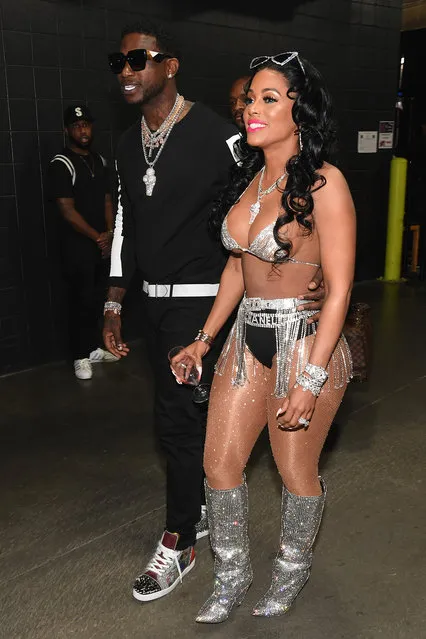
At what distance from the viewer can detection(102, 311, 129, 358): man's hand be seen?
2.59m

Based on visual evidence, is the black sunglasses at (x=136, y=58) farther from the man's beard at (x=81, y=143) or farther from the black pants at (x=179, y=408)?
the man's beard at (x=81, y=143)

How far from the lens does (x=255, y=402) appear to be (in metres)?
2.19

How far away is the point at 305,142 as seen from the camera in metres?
2.02

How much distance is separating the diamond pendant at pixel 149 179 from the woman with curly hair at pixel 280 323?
286mm

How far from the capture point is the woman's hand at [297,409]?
1.99 m

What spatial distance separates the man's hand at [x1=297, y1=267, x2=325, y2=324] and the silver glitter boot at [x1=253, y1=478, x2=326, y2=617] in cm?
62

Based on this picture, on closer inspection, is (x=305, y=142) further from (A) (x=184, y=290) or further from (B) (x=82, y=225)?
(B) (x=82, y=225)

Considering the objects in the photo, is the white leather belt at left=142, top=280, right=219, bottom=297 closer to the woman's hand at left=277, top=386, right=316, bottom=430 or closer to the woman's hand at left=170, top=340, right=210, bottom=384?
the woman's hand at left=170, top=340, right=210, bottom=384

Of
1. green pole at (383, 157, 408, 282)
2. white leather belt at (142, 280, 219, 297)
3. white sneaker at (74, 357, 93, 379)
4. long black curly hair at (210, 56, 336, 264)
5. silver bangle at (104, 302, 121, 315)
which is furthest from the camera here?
green pole at (383, 157, 408, 282)

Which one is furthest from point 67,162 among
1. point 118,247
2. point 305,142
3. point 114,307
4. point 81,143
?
point 305,142

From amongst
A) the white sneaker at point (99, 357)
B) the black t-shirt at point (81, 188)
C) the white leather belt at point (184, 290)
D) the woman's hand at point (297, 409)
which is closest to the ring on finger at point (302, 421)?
the woman's hand at point (297, 409)

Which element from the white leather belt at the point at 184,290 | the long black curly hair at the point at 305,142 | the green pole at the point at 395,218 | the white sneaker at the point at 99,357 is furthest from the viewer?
the green pole at the point at 395,218

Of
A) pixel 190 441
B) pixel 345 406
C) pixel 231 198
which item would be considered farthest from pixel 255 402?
pixel 345 406

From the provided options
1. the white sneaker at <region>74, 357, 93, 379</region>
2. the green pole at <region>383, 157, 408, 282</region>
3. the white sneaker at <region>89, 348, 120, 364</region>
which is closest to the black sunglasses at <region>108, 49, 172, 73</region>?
the white sneaker at <region>74, 357, 93, 379</region>
